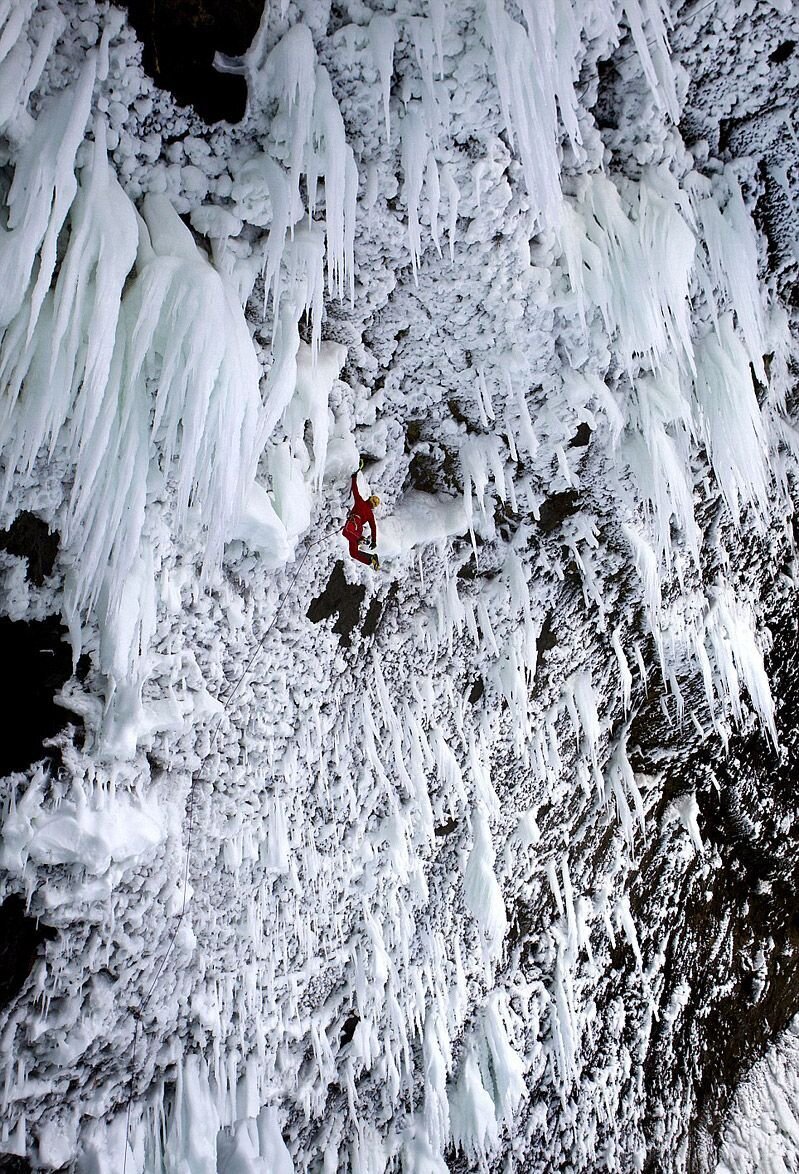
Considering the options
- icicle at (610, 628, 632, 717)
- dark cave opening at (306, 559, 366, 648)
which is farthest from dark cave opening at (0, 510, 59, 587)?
icicle at (610, 628, 632, 717)

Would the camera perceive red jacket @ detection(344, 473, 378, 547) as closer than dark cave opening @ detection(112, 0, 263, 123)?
No

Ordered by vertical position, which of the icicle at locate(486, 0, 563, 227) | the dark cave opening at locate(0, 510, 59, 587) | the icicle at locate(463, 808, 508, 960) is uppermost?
the icicle at locate(486, 0, 563, 227)

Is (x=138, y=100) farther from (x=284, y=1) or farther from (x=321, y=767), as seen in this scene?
(x=321, y=767)

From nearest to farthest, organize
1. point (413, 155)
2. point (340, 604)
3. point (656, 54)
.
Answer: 1. point (413, 155)
2. point (656, 54)
3. point (340, 604)

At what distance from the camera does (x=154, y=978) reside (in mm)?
3623

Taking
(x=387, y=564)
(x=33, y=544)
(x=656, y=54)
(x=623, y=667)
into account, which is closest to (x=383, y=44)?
(x=656, y=54)

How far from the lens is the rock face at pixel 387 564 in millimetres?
2189

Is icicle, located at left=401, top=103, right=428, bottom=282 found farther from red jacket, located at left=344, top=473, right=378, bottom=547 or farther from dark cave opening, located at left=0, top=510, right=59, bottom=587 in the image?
dark cave opening, located at left=0, top=510, right=59, bottom=587

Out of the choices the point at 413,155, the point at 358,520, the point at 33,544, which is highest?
the point at 413,155

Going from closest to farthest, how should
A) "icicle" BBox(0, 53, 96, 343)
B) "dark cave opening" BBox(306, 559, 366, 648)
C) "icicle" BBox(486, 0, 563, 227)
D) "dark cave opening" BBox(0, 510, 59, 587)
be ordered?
"icicle" BBox(0, 53, 96, 343) → "icicle" BBox(486, 0, 563, 227) → "dark cave opening" BBox(0, 510, 59, 587) → "dark cave opening" BBox(306, 559, 366, 648)

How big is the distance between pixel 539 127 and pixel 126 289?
1144mm

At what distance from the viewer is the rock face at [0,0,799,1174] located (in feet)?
7.18

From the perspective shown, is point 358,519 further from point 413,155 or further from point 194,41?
point 194,41

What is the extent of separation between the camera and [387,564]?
3756 mm
